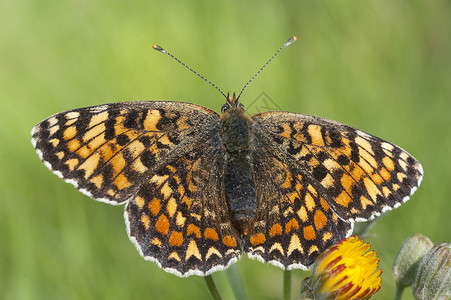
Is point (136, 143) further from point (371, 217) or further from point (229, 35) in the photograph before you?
point (229, 35)

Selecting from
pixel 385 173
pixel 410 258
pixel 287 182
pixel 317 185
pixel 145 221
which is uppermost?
pixel 145 221

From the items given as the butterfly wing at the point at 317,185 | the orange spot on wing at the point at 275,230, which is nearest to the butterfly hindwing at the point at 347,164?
the butterfly wing at the point at 317,185

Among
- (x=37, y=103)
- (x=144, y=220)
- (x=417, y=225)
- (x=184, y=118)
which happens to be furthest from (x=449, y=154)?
(x=37, y=103)

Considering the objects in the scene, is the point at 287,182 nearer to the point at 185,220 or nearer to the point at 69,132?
the point at 185,220

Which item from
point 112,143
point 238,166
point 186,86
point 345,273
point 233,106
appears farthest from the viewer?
point 186,86

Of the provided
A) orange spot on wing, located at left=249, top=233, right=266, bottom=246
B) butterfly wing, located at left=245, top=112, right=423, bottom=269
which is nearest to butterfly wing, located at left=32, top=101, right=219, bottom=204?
butterfly wing, located at left=245, top=112, right=423, bottom=269

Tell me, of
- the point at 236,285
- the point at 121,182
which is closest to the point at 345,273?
the point at 236,285

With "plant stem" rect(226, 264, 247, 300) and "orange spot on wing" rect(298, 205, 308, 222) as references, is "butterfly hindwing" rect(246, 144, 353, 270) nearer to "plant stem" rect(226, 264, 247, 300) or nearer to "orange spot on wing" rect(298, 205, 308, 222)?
"orange spot on wing" rect(298, 205, 308, 222)
